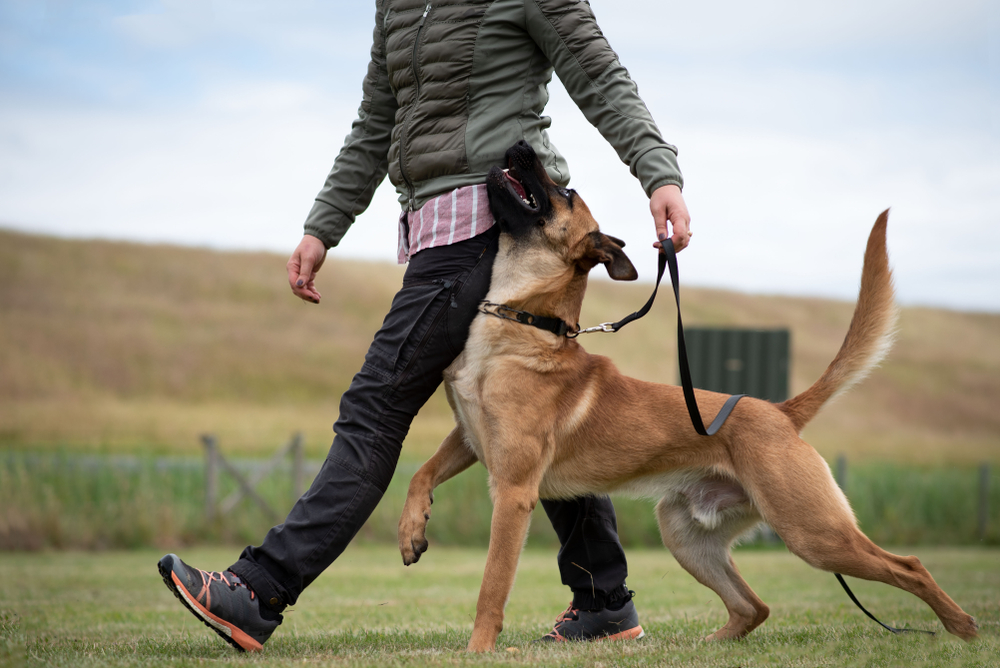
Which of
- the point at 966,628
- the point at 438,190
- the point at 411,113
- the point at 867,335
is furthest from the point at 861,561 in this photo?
the point at 411,113

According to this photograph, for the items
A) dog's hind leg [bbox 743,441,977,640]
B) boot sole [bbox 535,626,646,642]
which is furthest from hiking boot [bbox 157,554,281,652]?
dog's hind leg [bbox 743,441,977,640]

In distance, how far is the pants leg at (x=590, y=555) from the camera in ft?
11.7

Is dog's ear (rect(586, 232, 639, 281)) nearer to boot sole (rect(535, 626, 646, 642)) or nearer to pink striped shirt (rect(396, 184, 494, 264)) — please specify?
pink striped shirt (rect(396, 184, 494, 264))

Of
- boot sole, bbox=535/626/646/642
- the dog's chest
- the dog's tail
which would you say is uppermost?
the dog's tail

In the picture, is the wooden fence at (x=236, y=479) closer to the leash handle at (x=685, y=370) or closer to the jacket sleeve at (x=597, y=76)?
the leash handle at (x=685, y=370)

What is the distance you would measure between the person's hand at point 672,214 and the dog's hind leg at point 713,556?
1215mm

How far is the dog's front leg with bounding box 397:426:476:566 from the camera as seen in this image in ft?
10.2

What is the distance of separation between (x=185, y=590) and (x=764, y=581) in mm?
6086

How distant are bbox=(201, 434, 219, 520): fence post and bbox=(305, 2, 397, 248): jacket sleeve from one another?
8.72m

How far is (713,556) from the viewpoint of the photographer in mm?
3613

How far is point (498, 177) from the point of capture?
3.08 m

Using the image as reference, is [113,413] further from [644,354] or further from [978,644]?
[978,644]

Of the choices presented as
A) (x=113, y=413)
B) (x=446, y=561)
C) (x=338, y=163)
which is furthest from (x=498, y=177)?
(x=113, y=413)

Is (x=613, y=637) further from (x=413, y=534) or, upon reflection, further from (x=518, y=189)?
(x=518, y=189)
